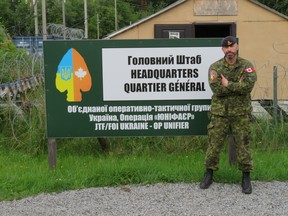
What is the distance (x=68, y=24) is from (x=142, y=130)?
57.2 metres

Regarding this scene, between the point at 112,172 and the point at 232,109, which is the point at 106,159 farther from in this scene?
the point at 232,109

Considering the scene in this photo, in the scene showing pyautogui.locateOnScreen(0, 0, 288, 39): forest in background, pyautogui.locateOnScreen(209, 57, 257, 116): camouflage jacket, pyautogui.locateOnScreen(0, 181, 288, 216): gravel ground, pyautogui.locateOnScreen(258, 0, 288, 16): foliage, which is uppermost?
pyautogui.locateOnScreen(0, 0, 288, 39): forest in background

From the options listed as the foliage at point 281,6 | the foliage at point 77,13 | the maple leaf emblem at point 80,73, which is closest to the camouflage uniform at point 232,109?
the maple leaf emblem at point 80,73

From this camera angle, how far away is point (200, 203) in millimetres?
4746

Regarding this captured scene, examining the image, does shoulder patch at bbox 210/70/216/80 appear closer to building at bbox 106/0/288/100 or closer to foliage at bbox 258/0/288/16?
building at bbox 106/0/288/100

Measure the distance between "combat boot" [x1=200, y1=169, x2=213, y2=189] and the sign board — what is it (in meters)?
0.70

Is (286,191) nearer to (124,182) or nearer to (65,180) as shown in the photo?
(124,182)

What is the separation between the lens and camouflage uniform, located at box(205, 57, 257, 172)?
5.07 metres

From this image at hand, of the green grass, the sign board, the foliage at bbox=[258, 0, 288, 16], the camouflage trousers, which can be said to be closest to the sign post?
the sign board

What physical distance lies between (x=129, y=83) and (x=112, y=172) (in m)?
1.15

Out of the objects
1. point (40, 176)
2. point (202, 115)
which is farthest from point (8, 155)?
point (202, 115)

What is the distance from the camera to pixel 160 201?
4816 millimetres

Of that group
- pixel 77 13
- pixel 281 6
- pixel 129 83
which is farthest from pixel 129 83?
pixel 77 13

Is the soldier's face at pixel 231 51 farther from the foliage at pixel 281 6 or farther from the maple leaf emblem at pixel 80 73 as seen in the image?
the foliage at pixel 281 6
